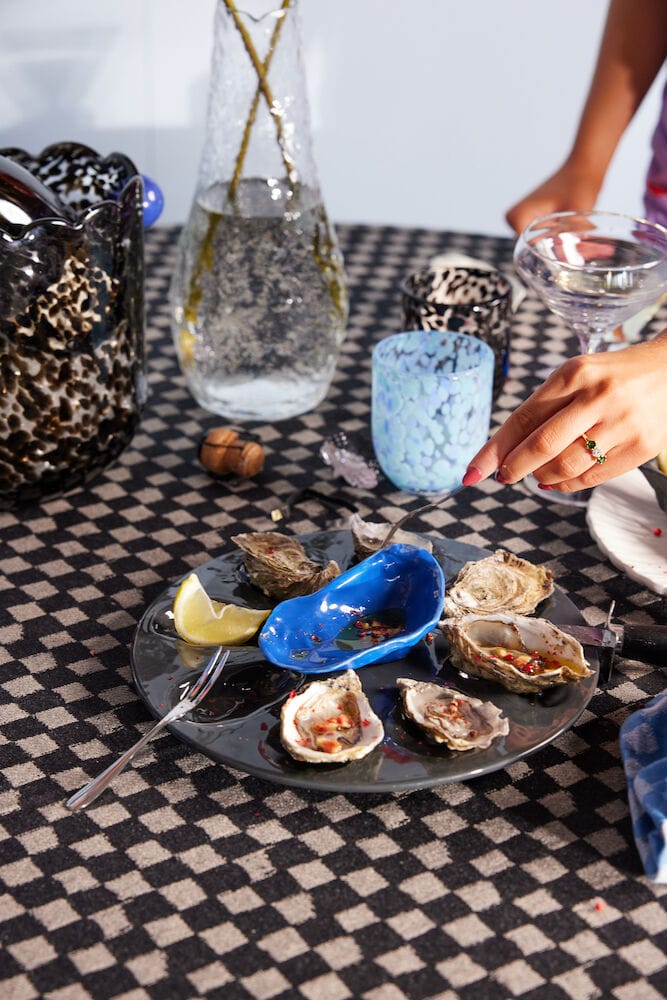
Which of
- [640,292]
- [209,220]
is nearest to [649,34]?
[640,292]

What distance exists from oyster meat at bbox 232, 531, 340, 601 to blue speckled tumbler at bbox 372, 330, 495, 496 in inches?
6.5

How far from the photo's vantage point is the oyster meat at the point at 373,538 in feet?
2.93

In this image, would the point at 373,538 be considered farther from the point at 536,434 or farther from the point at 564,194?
the point at 564,194

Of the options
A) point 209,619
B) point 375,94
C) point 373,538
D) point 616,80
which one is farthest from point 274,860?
point 375,94

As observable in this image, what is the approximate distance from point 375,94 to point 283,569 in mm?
1693

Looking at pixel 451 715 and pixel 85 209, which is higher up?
pixel 85 209

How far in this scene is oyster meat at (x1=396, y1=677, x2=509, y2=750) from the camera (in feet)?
2.29

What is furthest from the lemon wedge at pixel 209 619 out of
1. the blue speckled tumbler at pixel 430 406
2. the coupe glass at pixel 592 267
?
the coupe glass at pixel 592 267

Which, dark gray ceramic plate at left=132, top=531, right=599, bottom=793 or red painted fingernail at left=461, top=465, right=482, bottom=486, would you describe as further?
red painted fingernail at left=461, top=465, right=482, bottom=486

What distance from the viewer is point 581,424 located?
810mm

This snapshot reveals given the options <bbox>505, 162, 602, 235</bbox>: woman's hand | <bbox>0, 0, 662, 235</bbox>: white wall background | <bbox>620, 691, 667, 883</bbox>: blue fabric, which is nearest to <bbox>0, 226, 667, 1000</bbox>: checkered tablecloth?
<bbox>620, 691, 667, 883</bbox>: blue fabric

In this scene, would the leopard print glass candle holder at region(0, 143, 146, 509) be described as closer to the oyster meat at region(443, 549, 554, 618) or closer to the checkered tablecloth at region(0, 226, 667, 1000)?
the checkered tablecloth at region(0, 226, 667, 1000)

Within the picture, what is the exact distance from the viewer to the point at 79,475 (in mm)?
1000

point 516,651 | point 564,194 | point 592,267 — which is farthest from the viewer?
point 564,194
